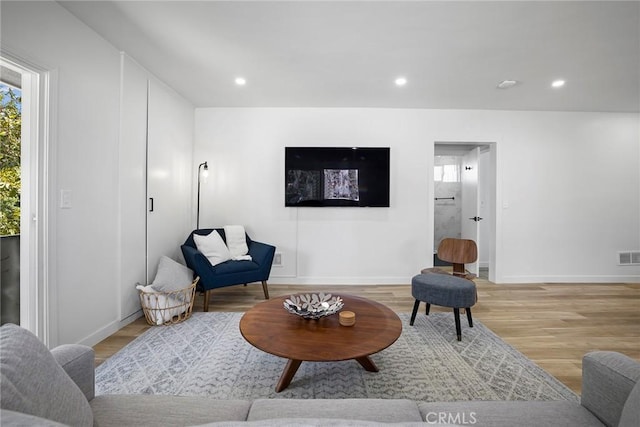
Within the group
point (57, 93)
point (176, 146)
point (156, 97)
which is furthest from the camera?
point (176, 146)

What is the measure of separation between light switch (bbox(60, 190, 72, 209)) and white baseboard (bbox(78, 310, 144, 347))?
103 cm

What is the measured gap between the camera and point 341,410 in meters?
0.94

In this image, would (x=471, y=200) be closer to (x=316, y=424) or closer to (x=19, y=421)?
(x=316, y=424)

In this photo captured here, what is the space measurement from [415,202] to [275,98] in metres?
2.40

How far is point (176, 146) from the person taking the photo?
350 cm

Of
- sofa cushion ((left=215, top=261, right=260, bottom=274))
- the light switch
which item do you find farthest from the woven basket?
the light switch

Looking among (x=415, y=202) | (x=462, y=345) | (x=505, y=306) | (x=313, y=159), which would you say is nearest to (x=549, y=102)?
(x=415, y=202)

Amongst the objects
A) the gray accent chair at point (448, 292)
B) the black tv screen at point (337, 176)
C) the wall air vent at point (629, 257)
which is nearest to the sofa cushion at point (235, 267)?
the black tv screen at point (337, 176)

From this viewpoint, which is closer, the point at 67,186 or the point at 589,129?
the point at 67,186

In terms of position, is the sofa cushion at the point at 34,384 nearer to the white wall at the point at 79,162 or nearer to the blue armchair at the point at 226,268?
the white wall at the point at 79,162

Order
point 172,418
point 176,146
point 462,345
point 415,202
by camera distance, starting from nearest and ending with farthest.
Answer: point 172,418
point 462,345
point 176,146
point 415,202

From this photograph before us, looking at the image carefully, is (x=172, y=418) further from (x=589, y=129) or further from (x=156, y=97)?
(x=589, y=129)

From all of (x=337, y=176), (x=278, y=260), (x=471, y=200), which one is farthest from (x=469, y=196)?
(x=278, y=260)

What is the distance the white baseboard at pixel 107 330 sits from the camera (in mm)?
2203
